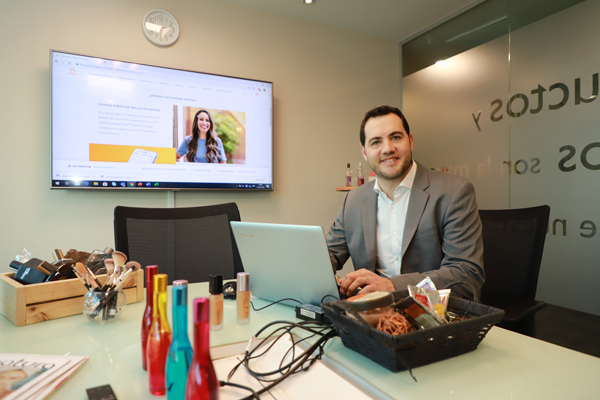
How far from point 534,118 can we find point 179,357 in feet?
9.31

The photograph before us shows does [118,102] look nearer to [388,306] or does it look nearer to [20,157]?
[20,157]

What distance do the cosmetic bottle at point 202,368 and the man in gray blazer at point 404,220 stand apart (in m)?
0.85

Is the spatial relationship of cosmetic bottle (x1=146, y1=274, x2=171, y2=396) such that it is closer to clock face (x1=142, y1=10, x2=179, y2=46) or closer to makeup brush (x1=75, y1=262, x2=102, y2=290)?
makeup brush (x1=75, y1=262, x2=102, y2=290)

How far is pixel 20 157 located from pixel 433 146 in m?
3.25

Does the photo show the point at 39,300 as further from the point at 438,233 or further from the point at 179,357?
the point at 438,233

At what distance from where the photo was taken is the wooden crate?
94 centimetres

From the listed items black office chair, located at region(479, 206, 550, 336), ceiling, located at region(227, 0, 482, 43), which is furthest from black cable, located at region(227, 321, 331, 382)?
ceiling, located at region(227, 0, 482, 43)

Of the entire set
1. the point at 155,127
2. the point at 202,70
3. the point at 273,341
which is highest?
the point at 202,70

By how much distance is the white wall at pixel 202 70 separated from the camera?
89.3 inches

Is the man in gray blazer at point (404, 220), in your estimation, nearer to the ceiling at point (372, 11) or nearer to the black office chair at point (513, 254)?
the black office chair at point (513, 254)

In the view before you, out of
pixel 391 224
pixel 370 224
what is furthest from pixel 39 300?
pixel 391 224

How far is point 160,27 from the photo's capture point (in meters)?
2.65

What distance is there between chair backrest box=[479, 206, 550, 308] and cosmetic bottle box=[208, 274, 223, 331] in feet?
3.65

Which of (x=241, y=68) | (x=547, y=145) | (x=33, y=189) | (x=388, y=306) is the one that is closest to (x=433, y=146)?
(x=547, y=145)
